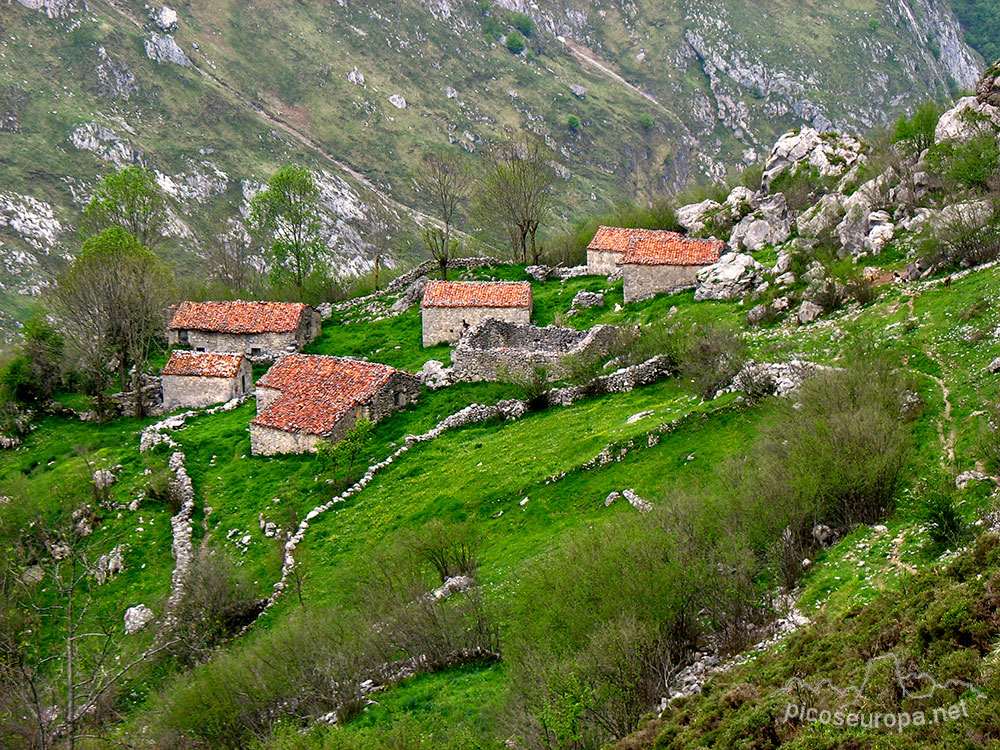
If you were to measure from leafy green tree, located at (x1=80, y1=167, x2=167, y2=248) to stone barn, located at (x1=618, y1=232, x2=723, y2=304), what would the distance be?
33.8 metres

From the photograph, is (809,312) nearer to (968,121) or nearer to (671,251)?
(671,251)

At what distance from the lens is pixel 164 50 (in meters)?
155

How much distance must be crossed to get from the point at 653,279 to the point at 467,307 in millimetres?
10948

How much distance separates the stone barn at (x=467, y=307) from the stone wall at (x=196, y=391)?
11004mm

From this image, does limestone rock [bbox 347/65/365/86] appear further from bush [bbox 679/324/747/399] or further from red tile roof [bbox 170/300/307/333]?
bush [bbox 679/324/747/399]

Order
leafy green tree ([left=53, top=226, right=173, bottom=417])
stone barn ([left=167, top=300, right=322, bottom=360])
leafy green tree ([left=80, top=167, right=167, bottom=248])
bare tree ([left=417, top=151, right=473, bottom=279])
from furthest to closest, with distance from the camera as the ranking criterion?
bare tree ([left=417, top=151, right=473, bottom=279]) < leafy green tree ([left=80, top=167, right=167, bottom=248]) < stone barn ([left=167, top=300, right=322, bottom=360]) < leafy green tree ([left=53, top=226, right=173, bottom=417])

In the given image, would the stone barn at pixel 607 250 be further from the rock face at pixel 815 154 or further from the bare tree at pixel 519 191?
the rock face at pixel 815 154

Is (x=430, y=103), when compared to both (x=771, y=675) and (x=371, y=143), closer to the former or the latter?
(x=371, y=143)

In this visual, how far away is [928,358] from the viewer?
84.4 feet

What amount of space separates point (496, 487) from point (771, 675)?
53.2 ft

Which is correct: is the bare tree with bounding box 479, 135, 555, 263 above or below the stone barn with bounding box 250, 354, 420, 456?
above

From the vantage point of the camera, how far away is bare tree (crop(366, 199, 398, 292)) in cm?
14575

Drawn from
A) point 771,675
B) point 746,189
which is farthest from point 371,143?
point 771,675

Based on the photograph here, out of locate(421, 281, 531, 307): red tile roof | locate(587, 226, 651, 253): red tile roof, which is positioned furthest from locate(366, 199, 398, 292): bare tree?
locate(421, 281, 531, 307): red tile roof
